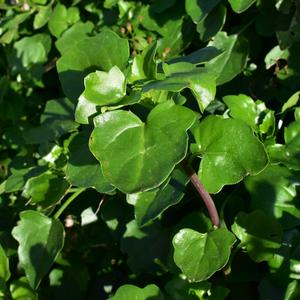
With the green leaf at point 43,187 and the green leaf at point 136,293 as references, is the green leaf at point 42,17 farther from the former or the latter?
the green leaf at point 136,293

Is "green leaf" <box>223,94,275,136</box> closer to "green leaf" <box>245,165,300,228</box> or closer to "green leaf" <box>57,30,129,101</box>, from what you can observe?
"green leaf" <box>245,165,300,228</box>

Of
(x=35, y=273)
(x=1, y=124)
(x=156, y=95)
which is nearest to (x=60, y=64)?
(x=156, y=95)

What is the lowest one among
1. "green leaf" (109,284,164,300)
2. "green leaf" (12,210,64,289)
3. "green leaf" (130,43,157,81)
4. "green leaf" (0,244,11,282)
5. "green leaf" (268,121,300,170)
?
"green leaf" (0,244,11,282)

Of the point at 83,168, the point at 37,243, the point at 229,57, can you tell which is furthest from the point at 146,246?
the point at 229,57

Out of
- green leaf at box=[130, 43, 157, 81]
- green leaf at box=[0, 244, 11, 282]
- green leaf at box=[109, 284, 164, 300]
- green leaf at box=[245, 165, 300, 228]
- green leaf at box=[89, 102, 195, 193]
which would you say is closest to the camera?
green leaf at box=[89, 102, 195, 193]

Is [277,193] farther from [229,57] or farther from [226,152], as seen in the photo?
[229,57]

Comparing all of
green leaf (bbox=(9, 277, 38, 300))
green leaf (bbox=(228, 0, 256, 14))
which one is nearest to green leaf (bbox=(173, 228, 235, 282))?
green leaf (bbox=(9, 277, 38, 300))

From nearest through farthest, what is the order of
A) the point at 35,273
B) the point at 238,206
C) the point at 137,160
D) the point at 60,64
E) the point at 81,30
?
1. the point at 137,160
2. the point at 60,64
3. the point at 35,273
4. the point at 238,206
5. the point at 81,30

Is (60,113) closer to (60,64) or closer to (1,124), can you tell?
(60,64)
